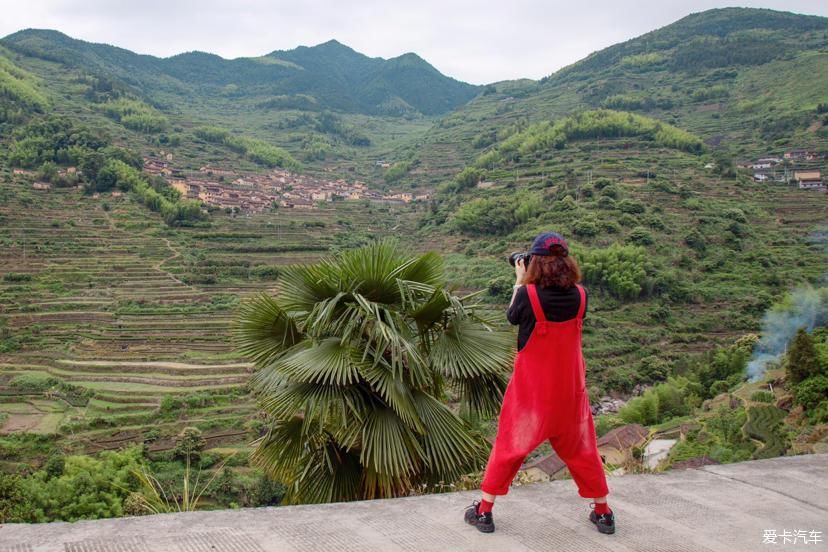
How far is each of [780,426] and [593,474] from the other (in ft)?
32.9

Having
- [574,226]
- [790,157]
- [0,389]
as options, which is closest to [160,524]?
[0,389]

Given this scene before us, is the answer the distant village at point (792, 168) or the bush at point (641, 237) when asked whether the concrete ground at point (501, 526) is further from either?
the distant village at point (792, 168)

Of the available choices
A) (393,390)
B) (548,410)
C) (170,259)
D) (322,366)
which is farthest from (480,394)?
(170,259)

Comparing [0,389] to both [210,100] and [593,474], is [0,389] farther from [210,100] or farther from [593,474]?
[210,100]

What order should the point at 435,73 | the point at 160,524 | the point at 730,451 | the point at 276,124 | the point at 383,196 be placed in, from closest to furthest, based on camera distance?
the point at 160,524 < the point at 730,451 < the point at 383,196 < the point at 276,124 < the point at 435,73

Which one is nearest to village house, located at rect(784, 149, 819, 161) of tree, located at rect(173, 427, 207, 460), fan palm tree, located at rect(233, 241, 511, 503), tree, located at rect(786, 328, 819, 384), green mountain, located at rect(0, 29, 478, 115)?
tree, located at rect(786, 328, 819, 384)

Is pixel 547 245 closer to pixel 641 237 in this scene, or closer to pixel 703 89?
pixel 641 237

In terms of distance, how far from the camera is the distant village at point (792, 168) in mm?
45750

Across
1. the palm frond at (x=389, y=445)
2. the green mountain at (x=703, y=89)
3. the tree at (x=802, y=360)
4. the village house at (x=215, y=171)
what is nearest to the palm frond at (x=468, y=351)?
the palm frond at (x=389, y=445)

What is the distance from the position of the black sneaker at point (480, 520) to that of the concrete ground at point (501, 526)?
3 cm

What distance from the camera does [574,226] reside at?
132ft

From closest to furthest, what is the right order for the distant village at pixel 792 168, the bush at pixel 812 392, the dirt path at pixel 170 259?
the bush at pixel 812 392
the dirt path at pixel 170 259
the distant village at pixel 792 168

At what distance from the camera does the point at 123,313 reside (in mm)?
30750

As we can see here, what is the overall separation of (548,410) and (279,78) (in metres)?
174
